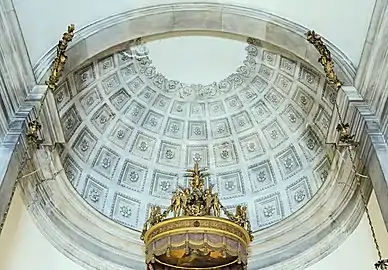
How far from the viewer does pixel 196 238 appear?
7.44 m

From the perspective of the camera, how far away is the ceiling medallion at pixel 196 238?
747 centimetres

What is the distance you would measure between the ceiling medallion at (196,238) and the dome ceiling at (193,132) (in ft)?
6.93

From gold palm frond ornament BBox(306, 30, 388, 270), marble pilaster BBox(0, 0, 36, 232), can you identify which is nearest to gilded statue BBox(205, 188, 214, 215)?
gold palm frond ornament BBox(306, 30, 388, 270)

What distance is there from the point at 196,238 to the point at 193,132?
3.73 metres

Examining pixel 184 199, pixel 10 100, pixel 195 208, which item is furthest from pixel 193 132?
pixel 10 100

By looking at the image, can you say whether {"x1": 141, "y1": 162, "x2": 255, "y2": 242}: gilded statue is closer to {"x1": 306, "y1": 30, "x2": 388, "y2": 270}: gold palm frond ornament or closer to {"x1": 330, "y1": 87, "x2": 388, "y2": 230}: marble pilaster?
{"x1": 306, "y1": 30, "x2": 388, "y2": 270}: gold palm frond ornament

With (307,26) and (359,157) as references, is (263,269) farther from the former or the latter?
(307,26)

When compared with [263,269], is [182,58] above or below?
above

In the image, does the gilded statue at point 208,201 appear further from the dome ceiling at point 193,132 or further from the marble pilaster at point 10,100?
the marble pilaster at point 10,100

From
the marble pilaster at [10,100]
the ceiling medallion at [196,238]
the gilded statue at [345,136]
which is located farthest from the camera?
the ceiling medallion at [196,238]

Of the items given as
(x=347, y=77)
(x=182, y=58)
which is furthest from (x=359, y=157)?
(x=182, y=58)

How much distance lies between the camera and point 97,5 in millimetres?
8125

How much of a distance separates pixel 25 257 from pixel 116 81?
377 centimetres

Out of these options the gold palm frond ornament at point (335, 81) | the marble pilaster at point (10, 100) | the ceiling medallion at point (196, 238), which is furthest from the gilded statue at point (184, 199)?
the marble pilaster at point (10, 100)
